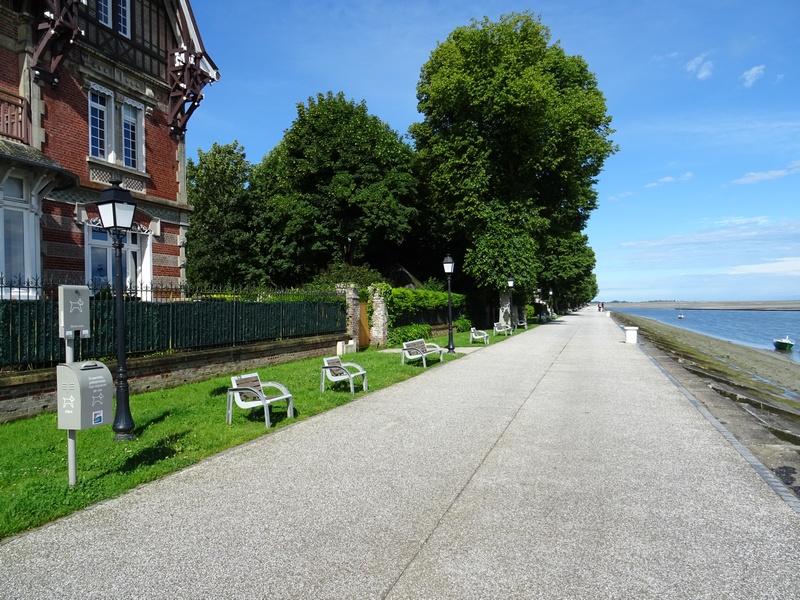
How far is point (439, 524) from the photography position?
189 inches

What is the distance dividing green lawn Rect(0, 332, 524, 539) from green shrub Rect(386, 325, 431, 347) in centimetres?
1052

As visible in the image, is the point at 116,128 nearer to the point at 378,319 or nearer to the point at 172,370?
the point at 172,370

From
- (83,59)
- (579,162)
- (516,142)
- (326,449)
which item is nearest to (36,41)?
(83,59)

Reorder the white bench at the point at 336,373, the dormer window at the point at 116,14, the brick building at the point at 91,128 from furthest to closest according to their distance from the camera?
the dormer window at the point at 116,14 < the brick building at the point at 91,128 < the white bench at the point at 336,373

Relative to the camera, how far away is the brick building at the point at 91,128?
13.6 m

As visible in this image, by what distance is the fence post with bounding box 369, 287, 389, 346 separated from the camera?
2238 cm

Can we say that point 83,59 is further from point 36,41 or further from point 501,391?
point 501,391

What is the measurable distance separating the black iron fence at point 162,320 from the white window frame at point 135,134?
519 cm

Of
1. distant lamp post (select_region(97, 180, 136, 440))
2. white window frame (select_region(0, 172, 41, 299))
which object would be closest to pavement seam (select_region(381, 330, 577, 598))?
distant lamp post (select_region(97, 180, 136, 440))

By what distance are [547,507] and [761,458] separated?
358 cm

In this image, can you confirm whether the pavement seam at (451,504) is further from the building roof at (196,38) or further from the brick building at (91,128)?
the building roof at (196,38)

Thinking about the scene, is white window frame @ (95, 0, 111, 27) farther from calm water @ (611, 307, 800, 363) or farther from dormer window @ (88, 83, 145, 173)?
calm water @ (611, 307, 800, 363)

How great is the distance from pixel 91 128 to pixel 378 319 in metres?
11.8

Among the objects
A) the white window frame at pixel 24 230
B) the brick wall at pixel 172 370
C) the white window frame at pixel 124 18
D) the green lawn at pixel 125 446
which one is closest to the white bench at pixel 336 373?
the green lawn at pixel 125 446
